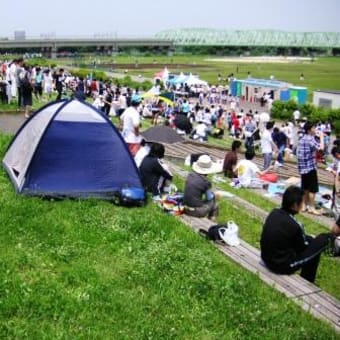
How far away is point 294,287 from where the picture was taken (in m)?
5.57

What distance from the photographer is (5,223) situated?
678 centimetres

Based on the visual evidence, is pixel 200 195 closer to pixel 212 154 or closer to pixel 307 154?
pixel 307 154

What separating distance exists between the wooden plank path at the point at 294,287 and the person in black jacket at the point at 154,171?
2316 millimetres

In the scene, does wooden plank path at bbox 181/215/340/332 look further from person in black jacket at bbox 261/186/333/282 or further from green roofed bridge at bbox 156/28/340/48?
green roofed bridge at bbox 156/28/340/48

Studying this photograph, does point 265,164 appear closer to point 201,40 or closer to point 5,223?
point 5,223

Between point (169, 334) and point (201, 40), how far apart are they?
177396 mm

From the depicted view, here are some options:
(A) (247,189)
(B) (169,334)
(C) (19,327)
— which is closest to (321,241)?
(B) (169,334)

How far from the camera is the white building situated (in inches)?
1337

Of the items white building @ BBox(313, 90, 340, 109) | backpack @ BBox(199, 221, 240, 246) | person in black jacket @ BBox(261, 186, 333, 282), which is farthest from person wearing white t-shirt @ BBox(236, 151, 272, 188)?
white building @ BBox(313, 90, 340, 109)

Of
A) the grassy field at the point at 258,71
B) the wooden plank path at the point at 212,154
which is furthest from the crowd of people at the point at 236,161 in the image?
the grassy field at the point at 258,71

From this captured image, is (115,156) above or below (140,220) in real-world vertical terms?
above

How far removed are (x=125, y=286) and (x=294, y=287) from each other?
182 centimetres

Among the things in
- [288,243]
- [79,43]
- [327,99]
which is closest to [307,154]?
[288,243]

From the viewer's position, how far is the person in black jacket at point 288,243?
5.77m
